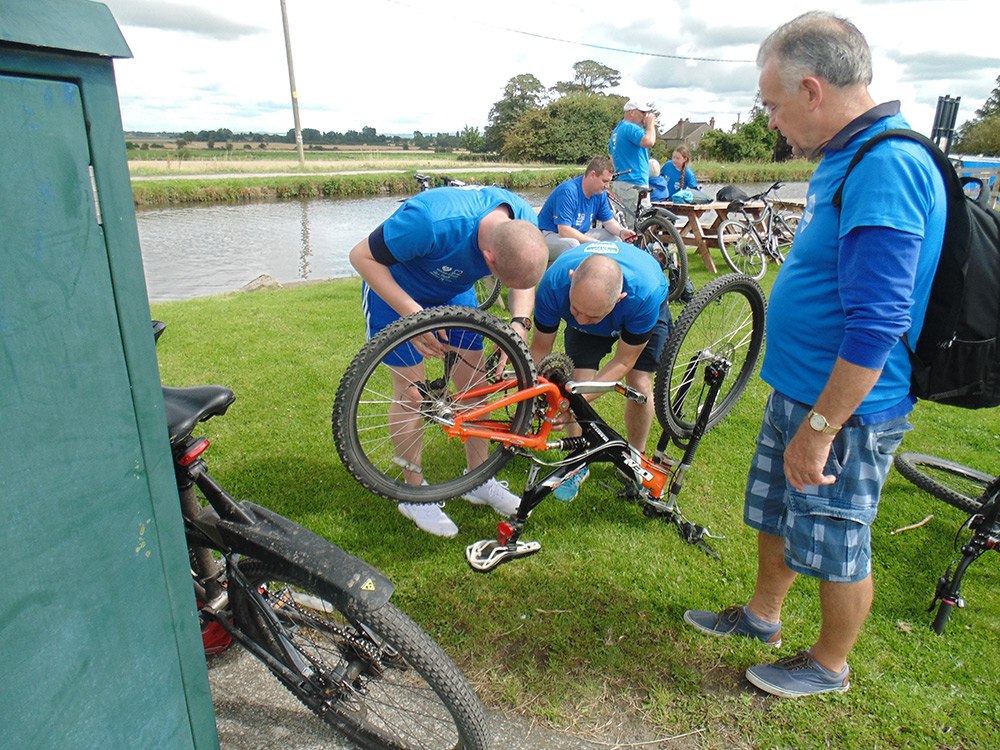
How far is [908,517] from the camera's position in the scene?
3.43 metres

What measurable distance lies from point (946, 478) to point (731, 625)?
1.96 metres

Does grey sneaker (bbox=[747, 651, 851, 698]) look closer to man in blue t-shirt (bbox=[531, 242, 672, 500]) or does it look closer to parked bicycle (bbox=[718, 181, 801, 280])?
man in blue t-shirt (bbox=[531, 242, 672, 500])

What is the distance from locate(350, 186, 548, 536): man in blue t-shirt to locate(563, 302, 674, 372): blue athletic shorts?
72 cm

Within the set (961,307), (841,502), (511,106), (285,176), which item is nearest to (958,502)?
(841,502)

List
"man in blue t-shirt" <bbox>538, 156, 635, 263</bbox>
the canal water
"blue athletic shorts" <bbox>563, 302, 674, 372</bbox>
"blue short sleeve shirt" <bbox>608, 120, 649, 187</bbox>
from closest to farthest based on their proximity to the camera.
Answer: "blue athletic shorts" <bbox>563, 302, 674, 372</bbox> < "man in blue t-shirt" <bbox>538, 156, 635, 263</bbox> < "blue short sleeve shirt" <bbox>608, 120, 649, 187</bbox> < the canal water

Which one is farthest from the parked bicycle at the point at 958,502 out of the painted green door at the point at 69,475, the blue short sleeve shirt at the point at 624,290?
the painted green door at the point at 69,475

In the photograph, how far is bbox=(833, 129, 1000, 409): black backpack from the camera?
5.79 ft

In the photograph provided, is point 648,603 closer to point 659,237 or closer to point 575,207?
point 575,207

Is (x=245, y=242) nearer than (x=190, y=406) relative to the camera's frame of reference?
No

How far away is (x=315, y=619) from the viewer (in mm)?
1891

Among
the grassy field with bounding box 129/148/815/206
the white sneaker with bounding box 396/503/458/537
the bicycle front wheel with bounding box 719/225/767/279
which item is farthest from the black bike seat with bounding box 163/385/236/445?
the grassy field with bounding box 129/148/815/206

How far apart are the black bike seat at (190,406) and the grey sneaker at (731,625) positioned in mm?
2112

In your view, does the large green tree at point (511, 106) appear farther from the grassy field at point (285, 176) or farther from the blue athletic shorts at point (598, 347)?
the blue athletic shorts at point (598, 347)

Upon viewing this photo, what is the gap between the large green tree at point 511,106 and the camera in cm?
5306
